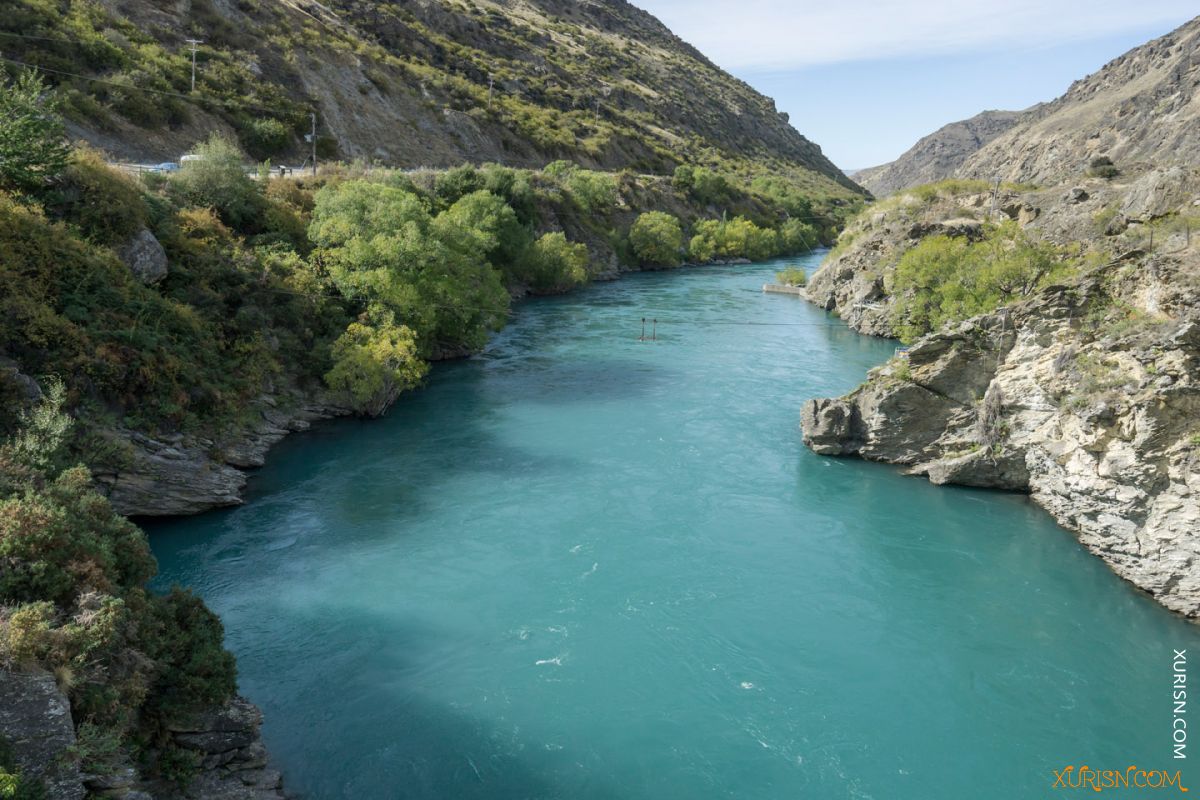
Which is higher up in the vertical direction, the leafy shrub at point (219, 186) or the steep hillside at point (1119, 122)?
the steep hillside at point (1119, 122)

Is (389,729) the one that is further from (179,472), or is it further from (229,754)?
(179,472)

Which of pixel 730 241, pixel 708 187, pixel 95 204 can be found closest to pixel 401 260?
pixel 95 204

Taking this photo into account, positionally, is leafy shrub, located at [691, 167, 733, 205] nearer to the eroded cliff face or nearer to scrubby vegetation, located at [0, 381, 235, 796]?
the eroded cliff face

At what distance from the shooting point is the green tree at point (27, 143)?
25.3 metres

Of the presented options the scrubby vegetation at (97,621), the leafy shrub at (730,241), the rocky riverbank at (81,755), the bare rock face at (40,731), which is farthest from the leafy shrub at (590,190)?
the bare rock face at (40,731)

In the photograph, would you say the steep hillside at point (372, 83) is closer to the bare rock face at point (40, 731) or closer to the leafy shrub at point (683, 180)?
the leafy shrub at point (683, 180)

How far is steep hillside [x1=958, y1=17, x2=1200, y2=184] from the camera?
98.3 metres

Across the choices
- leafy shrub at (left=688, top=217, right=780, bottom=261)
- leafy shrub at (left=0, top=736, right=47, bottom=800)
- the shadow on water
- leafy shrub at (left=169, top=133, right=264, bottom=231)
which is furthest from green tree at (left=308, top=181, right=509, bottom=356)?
leafy shrub at (left=688, top=217, right=780, bottom=261)

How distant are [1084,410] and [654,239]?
6404cm

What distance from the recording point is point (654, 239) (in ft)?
271

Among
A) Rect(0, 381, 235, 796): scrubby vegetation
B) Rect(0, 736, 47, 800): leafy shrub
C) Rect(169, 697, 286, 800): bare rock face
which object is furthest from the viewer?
Rect(169, 697, 286, 800): bare rock face

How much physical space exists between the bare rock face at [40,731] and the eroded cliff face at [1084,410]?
77.5 feet

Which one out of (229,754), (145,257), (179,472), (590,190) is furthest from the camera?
(590,190)

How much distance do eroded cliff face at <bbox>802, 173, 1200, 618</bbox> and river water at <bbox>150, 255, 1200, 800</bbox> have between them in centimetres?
118
